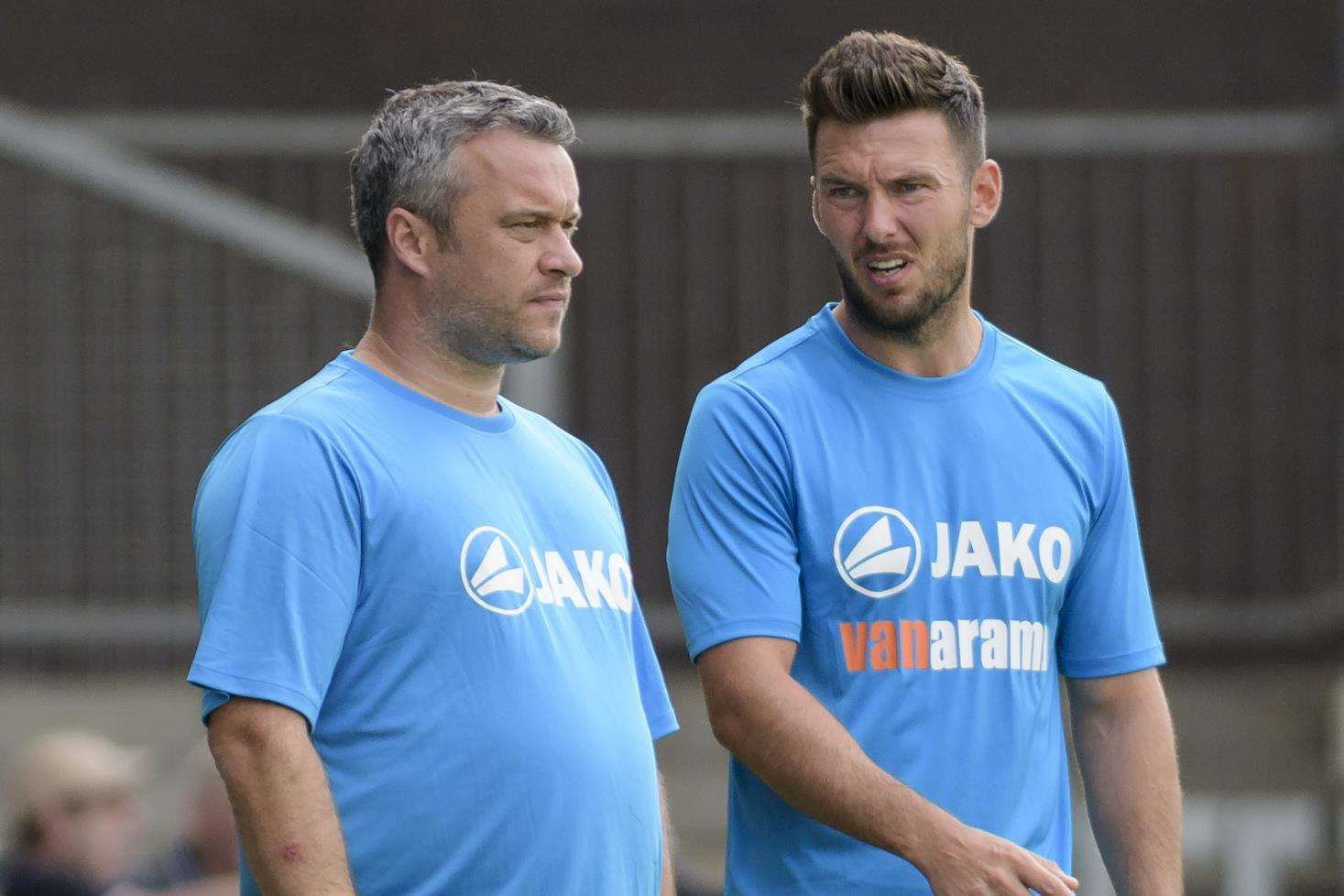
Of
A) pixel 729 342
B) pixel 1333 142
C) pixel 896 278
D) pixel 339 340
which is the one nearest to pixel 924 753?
pixel 896 278

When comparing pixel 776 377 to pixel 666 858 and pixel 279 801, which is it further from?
pixel 279 801

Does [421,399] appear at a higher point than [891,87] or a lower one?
lower

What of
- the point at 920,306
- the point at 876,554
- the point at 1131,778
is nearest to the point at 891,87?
the point at 920,306

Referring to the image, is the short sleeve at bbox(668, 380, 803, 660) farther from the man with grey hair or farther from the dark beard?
the dark beard

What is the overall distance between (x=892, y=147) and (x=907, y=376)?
1.24ft

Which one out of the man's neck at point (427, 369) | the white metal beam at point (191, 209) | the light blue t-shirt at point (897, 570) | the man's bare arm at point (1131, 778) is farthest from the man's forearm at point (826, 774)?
the white metal beam at point (191, 209)

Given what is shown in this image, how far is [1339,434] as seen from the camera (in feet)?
29.8

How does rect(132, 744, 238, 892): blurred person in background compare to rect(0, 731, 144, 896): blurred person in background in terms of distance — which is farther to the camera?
rect(132, 744, 238, 892): blurred person in background

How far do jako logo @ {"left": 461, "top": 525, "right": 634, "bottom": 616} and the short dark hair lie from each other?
80 centimetres

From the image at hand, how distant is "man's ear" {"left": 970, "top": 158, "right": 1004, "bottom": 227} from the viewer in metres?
3.76

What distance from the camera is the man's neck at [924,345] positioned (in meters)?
3.77

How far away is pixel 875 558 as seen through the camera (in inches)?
142

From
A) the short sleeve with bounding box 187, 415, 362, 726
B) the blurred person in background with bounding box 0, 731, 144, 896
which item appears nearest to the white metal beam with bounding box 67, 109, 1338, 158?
Result: the blurred person in background with bounding box 0, 731, 144, 896

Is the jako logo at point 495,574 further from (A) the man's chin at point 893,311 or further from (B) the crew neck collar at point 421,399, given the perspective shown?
(A) the man's chin at point 893,311
